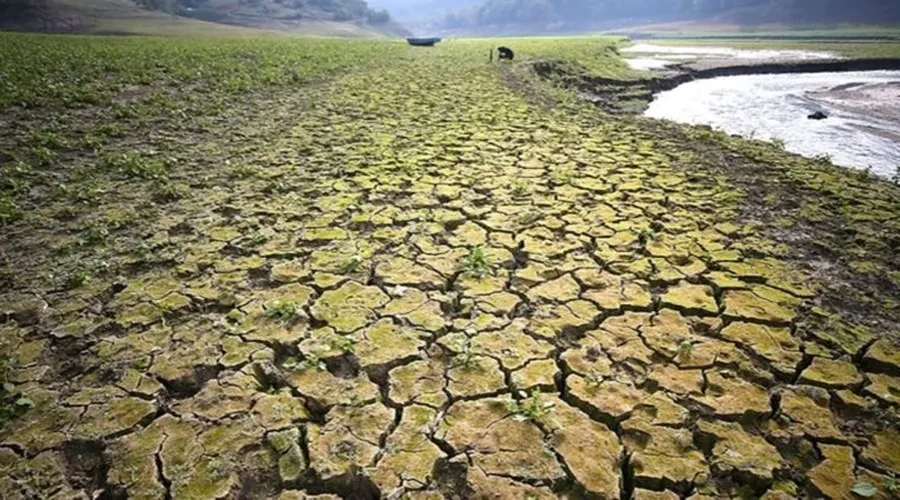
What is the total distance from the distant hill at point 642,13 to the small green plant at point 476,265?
125 m

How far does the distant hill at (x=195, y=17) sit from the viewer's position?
58438mm

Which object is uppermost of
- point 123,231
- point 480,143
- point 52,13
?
point 52,13

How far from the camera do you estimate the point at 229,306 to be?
A: 3.79 meters

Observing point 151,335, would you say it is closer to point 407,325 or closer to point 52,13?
point 407,325

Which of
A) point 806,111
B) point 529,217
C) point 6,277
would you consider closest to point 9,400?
point 6,277

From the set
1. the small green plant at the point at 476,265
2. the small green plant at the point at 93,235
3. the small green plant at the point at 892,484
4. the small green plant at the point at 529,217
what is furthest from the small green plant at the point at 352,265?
the small green plant at the point at 892,484

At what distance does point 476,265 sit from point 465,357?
1.27 meters

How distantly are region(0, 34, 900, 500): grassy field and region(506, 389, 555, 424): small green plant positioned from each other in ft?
0.07

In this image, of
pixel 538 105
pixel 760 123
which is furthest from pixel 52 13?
pixel 760 123

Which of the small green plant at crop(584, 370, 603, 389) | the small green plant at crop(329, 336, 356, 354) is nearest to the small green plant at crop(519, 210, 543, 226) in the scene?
the small green plant at crop(584, 370, 603, 389)

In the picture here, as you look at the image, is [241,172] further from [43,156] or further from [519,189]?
[519,189]

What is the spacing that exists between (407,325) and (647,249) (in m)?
2.59

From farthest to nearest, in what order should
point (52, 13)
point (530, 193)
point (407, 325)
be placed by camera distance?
1. point (52, 13)
2. point (530, 193)
3. point (407, 325)

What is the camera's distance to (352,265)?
14.3 ft
